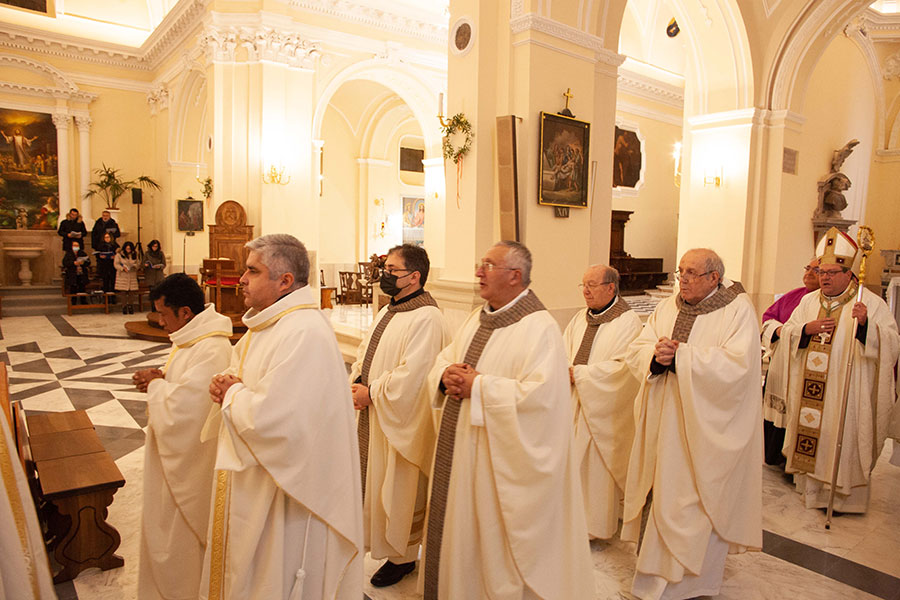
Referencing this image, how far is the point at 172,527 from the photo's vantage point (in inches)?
108

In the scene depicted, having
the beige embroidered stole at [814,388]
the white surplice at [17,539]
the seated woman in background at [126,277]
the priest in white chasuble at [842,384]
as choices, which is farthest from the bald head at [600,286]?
the seated woman in background at [126,277]

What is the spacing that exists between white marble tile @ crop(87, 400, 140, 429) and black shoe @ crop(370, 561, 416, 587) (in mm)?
3888

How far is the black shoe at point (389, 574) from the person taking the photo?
3.33 metres

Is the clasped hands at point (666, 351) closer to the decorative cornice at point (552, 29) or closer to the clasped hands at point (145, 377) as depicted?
the clasped hands at point (145, 377)

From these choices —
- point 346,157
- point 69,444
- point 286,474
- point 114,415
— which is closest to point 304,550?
point 286,474

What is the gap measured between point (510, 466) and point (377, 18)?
13.4 m

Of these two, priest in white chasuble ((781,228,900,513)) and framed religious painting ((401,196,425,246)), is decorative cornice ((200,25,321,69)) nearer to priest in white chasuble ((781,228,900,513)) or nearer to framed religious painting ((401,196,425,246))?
framed religious painting ((401,196,425,246))

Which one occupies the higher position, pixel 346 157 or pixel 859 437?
pixel 346 157

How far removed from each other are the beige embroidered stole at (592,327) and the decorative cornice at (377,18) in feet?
36.9

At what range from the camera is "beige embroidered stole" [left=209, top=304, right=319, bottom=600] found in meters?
2.32

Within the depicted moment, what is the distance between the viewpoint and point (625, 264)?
57.2ft

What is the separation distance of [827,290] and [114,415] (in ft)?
23.0

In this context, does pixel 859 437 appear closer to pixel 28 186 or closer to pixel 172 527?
pixel 172 527

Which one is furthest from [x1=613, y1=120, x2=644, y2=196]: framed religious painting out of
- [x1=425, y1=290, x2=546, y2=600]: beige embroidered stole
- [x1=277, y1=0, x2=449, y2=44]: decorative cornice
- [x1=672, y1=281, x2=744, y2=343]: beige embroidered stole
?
[x1=425, y1=290, x2=546, y2=600]: beige embroidered stole
